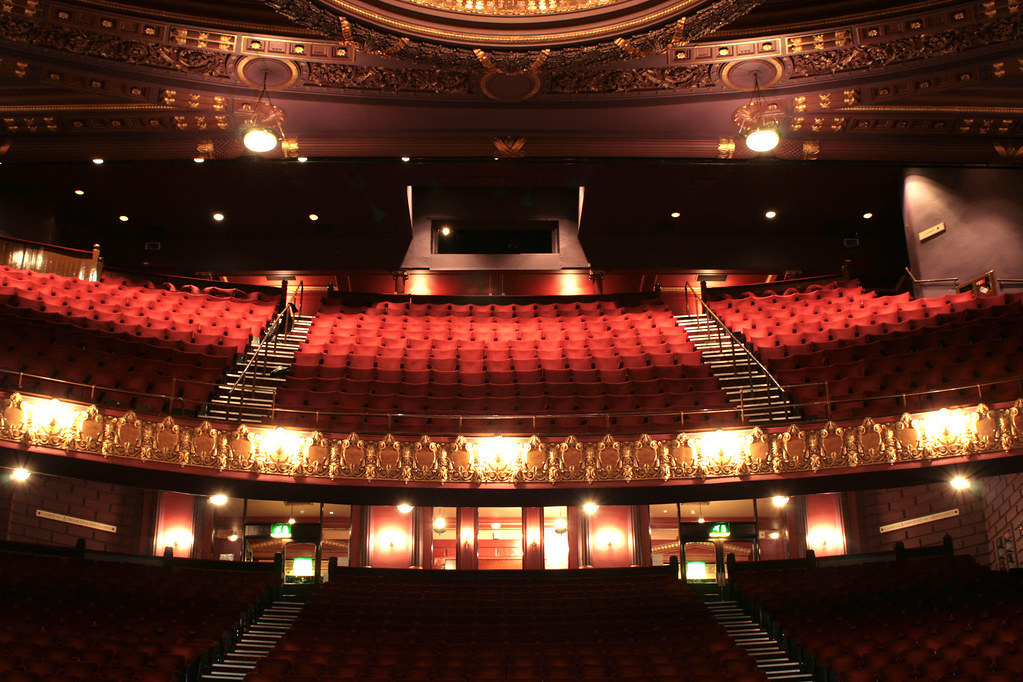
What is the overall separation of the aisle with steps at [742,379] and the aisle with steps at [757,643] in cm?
212

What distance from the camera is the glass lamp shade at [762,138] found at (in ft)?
35.6

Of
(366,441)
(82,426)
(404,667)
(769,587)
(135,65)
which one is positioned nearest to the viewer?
(404,667)

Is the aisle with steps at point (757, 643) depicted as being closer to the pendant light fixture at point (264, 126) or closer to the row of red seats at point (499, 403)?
the row of red seats at point (499, 403)

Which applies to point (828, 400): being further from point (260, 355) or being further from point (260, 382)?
point (260, 355)

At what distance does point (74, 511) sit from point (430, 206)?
24.3ft

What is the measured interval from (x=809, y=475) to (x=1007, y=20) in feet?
19.5

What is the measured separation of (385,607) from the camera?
29.7 ft

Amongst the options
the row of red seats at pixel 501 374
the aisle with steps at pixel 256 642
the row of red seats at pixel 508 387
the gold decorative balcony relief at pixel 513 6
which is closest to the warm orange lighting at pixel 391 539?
the aisle with steps at pixel 256 642

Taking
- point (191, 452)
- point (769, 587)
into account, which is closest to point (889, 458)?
point (769, 587)

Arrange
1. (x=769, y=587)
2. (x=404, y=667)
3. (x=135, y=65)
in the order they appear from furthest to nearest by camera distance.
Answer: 1. (x=135, y=65)
2. (x=769, y=587)
3. (x=404, y=667)

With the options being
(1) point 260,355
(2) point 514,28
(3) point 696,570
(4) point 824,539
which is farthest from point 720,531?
(2) point 514,28

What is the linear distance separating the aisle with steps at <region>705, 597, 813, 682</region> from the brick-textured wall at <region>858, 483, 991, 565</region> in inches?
115

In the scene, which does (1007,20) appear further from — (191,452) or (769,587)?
(191,452)

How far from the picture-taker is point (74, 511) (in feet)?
35.3
